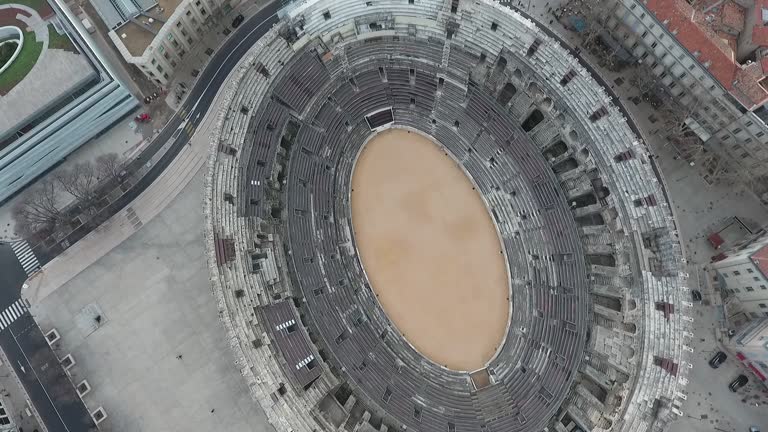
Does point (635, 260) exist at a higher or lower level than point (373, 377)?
lower

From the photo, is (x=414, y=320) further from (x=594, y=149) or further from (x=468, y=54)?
(x=468, y=54)

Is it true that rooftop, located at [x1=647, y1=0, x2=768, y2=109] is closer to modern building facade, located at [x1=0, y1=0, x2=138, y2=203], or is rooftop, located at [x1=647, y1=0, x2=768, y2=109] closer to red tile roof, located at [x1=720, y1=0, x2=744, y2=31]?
red tile roof, located at [x1=720, y1=0, x2=744, y2=31]

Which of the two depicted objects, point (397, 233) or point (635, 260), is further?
point (397, 233)

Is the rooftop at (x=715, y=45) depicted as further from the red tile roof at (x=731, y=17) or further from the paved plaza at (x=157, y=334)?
the paved plaza at (x=157, y=334)

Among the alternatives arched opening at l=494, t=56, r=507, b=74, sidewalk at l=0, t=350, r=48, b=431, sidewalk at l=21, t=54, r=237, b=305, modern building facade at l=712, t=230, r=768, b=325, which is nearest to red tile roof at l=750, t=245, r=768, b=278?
modern building facade at l=712, t=230, r=768, b=325

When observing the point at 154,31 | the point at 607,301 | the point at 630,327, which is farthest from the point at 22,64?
the point at 630,327

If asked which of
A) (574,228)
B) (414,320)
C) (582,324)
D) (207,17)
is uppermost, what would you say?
(207,17)

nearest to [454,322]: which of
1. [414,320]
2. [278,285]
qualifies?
[414,320]

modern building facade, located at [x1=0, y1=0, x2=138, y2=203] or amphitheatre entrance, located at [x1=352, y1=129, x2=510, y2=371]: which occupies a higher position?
modern building facade, located at [x1=0, y1=0, x2=138, y2=203]
